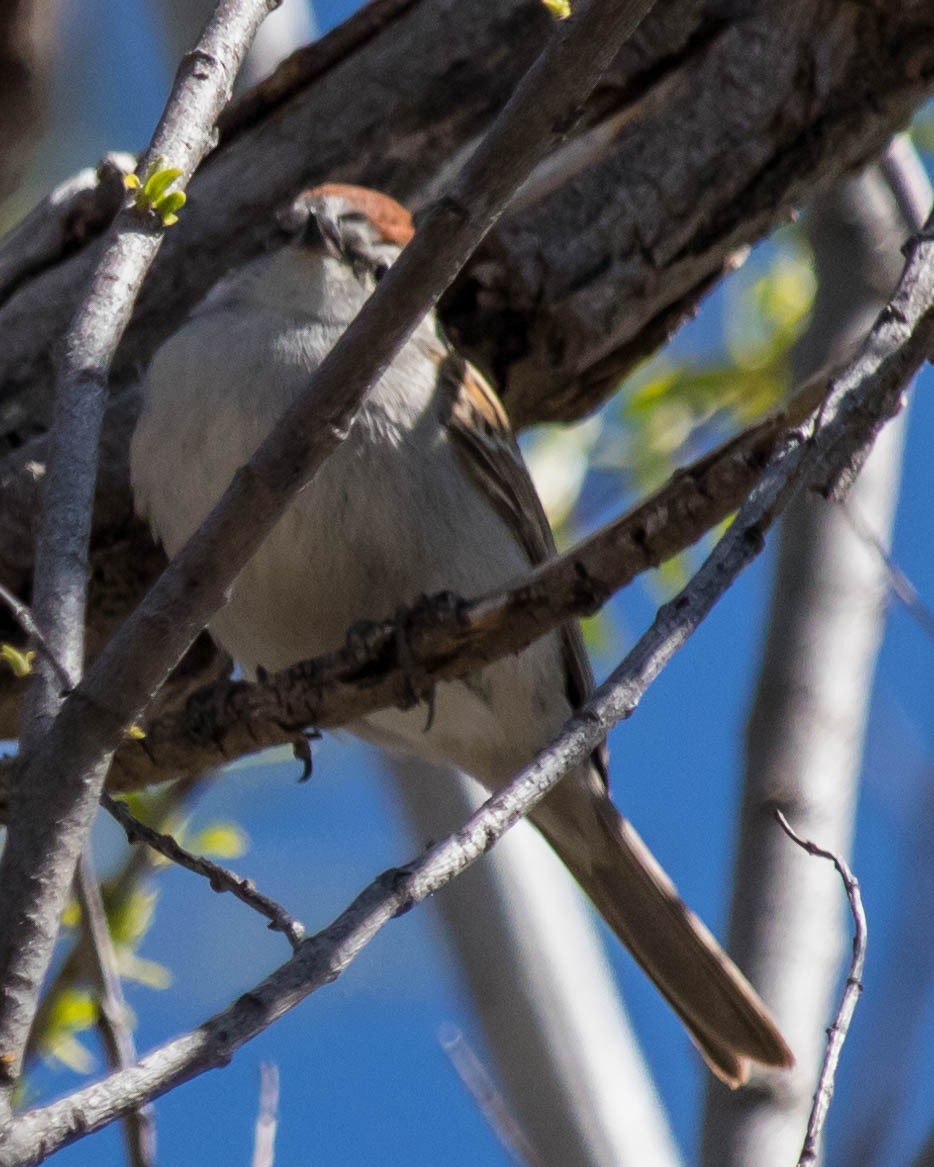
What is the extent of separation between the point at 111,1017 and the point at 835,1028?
3.69ft

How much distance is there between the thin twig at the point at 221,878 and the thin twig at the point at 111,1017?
0.28 meters

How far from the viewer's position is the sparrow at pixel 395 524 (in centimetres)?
334

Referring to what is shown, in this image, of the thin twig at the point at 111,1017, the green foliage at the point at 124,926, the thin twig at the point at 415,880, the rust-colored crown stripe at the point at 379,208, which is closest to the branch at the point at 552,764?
the thin twig at the point at 415,880

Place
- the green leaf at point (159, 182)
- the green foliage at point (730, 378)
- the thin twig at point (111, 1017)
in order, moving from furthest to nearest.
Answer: the green foliage at point (730, 378) < the thin twig at point (111, 1017) < the green leaf at point (159, 182)

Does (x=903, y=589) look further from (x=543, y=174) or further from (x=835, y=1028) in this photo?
(x=543, y=174)

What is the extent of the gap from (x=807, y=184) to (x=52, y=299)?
6.30 feet

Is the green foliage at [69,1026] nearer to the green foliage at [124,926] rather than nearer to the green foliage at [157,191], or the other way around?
the green foliage at [124,926]

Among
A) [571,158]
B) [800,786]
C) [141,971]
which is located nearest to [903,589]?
[800,786]

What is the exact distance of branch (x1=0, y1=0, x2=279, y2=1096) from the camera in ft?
5.98

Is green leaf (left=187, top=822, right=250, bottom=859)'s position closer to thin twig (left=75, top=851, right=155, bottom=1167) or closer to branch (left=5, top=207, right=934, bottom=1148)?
→ thin twig (left=75, top=851, right=155, bottom=1167)

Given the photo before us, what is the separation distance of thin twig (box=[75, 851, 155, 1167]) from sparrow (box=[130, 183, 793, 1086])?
2.11 feet

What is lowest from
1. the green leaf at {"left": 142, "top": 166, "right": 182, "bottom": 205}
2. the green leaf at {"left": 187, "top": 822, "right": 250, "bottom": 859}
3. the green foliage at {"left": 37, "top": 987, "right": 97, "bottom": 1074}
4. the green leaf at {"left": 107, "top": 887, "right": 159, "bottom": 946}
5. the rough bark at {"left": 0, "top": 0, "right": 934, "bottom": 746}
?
the green leaf at {"left": 142, "top": 166, "right": 182, "bottom": 205}

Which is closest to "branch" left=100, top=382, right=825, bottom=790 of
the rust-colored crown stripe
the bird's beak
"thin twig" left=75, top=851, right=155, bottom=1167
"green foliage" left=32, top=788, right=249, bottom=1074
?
"green foliage" left=32, top=788, right=249, bottom=1074

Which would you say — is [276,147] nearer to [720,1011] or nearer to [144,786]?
[144,786]
